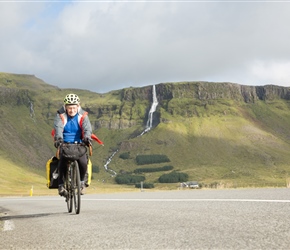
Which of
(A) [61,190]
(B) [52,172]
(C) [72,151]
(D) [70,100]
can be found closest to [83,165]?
(C) [72,151]

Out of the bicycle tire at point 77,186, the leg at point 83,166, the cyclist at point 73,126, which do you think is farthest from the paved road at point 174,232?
the cyclist at point 73,126

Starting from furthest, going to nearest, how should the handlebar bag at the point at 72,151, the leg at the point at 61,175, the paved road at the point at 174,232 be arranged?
1. the leg at the point at 61,175
2. the handlebar bag at the point at 72,151
3. the paved road at the point at 174,232

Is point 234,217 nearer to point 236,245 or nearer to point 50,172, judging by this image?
point 236,245

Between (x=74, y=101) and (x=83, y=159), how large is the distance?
1.42 m

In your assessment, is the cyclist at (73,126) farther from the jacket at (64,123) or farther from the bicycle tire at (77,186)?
the bicycle tire at (77,186)

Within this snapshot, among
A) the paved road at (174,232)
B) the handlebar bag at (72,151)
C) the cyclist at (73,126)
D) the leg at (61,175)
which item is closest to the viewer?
the paved road at (174,232)

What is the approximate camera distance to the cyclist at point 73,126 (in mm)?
10719

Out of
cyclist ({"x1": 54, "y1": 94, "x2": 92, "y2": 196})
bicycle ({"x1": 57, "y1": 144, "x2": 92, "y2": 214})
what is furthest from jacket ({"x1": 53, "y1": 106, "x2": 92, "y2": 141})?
bicycle ({"x1": 57, "y1": 144, "x2": 92, "y2": 214})

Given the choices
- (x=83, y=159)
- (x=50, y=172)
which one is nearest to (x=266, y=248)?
(x=83, y=159)

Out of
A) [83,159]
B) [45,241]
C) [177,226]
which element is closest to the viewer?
[45,241]

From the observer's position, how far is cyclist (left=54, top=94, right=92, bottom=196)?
10.7 metres

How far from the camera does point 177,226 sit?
7160 millimetres

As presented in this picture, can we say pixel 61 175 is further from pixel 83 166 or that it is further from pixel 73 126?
pixel 73 126

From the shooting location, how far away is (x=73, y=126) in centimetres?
1093
